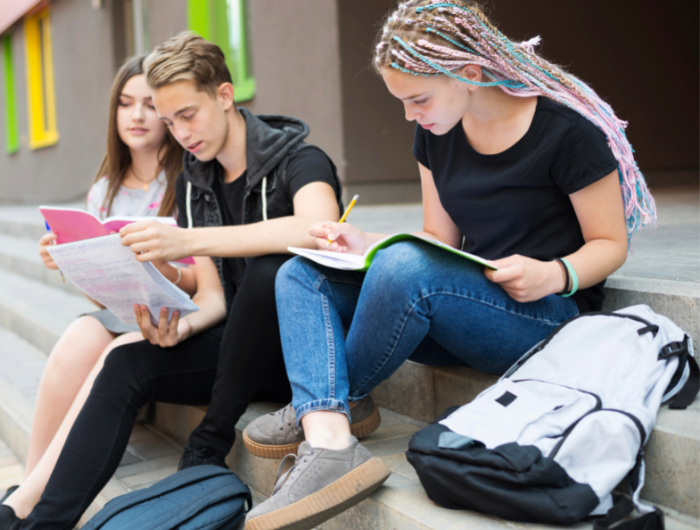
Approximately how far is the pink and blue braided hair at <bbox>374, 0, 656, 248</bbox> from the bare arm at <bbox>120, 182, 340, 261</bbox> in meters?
0.52

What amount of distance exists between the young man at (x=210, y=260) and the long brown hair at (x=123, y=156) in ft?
0.73

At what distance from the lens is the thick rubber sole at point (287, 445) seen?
5.87ft

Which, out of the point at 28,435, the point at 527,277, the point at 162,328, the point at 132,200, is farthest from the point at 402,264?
the point at 28,435

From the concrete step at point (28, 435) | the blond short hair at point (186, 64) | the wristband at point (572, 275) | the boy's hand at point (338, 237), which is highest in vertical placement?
the blond short hair at point (186, 64)

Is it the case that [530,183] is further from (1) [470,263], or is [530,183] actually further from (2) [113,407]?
(2) [113,407]

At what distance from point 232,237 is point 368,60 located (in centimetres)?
395

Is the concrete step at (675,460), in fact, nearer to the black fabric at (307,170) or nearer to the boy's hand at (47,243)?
the black fabric at (307,170)

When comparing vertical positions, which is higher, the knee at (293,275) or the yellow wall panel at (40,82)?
the yellow wall panel at (40,82)

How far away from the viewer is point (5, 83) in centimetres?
1213

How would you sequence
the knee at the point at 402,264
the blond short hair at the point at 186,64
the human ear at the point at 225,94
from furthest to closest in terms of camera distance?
the human ear at the point at 225,94
the blond short hair at the point at 186,64
the knee at the point at 402,264

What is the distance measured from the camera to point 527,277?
4.94 feet

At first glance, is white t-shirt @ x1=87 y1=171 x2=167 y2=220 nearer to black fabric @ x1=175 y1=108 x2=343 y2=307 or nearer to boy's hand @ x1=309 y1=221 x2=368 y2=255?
black fabric @ x1=175 y1=108 x2=343 y2=307

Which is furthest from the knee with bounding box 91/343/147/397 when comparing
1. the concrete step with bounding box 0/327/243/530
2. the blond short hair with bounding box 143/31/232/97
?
the blond short hair with bounding box 143/31/232/97

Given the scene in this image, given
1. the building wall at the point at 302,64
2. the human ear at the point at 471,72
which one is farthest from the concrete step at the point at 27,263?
the human ear at the point at 471,72
